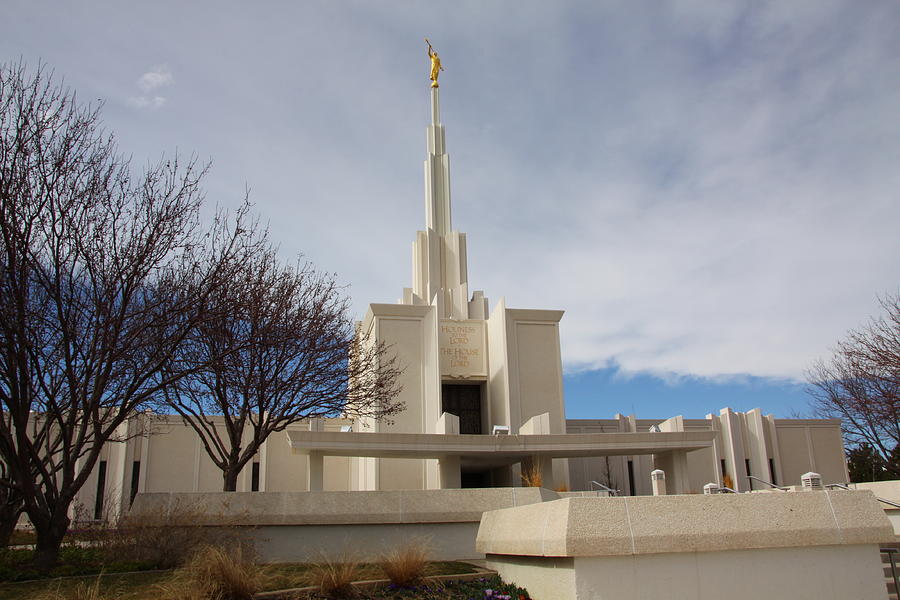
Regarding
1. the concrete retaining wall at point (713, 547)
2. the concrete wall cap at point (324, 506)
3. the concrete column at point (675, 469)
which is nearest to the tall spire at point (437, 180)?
the concrete column at point (675, 469)

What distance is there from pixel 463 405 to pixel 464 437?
32.8 feet

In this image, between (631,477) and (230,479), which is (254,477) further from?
(631,477)

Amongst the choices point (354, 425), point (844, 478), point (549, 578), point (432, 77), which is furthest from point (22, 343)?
point (844, 478)

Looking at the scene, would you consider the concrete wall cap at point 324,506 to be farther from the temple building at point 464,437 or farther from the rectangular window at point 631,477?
the rectangular window at point 631,477

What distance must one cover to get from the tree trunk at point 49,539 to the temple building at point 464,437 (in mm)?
11818

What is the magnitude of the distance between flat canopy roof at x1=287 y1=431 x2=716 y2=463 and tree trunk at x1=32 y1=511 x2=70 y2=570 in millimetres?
11775

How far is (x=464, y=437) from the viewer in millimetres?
24875

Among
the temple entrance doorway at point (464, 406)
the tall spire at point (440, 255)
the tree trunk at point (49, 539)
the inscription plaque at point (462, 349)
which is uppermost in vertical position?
the tall spire at point (440, 255)

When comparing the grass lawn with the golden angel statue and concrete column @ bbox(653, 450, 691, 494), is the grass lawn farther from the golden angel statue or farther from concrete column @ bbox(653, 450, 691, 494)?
the golden angel statue

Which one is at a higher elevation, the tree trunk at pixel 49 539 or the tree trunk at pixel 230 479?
the tree trunk at pixel 230 479

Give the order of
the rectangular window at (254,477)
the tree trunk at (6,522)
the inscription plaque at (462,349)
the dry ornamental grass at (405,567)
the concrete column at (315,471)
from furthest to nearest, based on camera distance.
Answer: the rectangular window at (254,477) → the inscription plaque at (462,349) → the concrete column at (315,471) → the tree trunk at (6,522) → the dry ornamental grass at (405,567)

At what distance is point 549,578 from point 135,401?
8242 mm

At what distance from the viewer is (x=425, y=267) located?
39156 millimetres

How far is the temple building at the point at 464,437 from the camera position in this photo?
2600 cm
